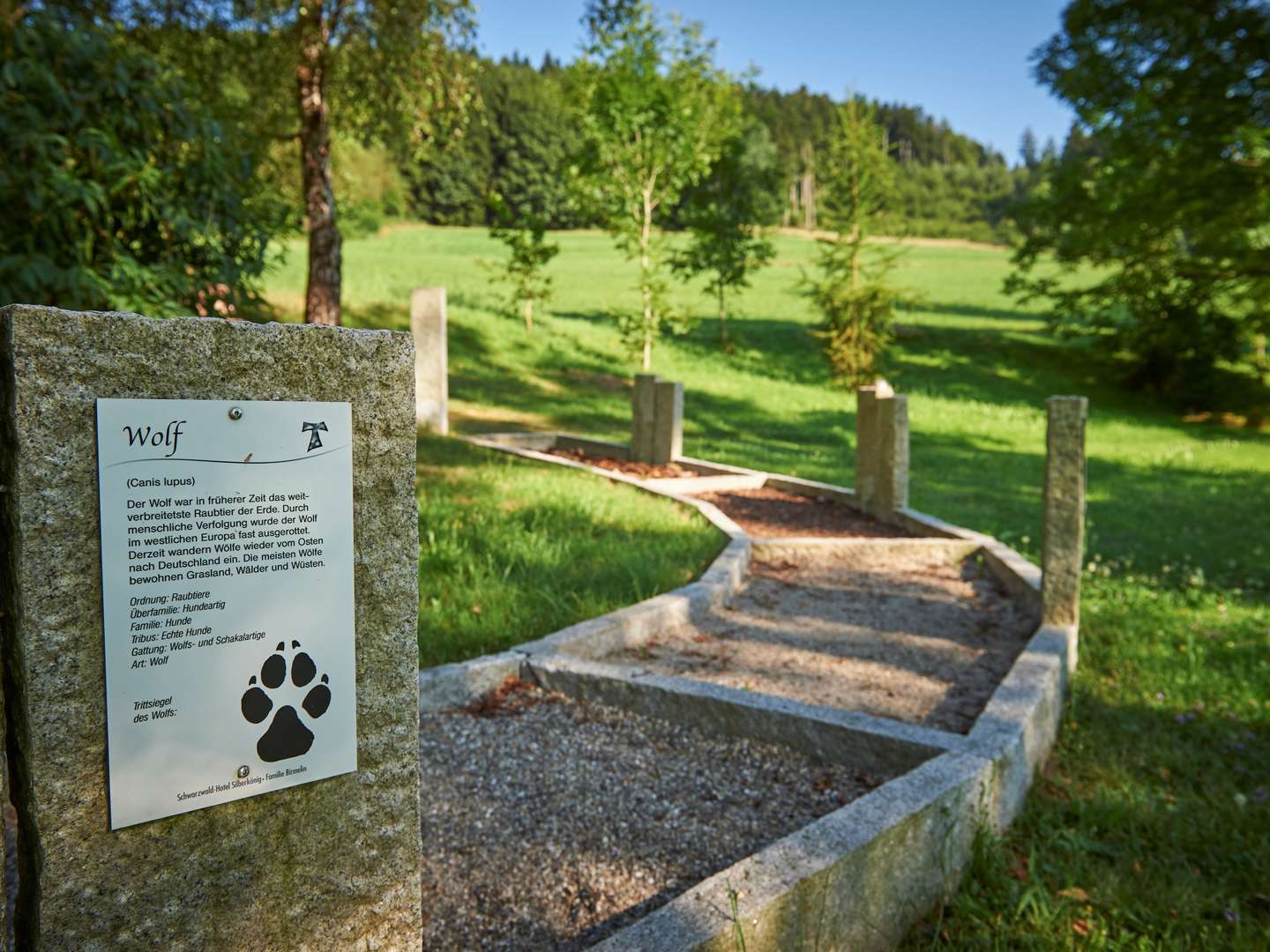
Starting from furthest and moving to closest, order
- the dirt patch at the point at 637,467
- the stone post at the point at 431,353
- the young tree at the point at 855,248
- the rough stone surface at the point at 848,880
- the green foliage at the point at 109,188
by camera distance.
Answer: the young tree at the point at 855,248 → the stone post at the point at 431,353 → the dirt patch at the point at 637,467 → the green foliage at the point at 109,188 → the rough stone surface at the point at 848,880

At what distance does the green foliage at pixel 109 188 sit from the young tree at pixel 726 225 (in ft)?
52.4

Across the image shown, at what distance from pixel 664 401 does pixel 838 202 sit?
543 inches

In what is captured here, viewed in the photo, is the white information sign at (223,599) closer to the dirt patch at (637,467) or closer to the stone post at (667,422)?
the dirt patch at (637,467)

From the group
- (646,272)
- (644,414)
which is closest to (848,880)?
(644,414)

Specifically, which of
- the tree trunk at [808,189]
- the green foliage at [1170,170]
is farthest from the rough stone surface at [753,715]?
the tree trunk at [808,189]

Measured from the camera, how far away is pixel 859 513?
8914 millimetres

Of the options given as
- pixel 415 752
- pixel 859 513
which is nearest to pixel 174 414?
pixel 415 752

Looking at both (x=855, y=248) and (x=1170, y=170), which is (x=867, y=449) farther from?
(x=855, y=248)

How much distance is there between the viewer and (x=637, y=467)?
10.7 meters

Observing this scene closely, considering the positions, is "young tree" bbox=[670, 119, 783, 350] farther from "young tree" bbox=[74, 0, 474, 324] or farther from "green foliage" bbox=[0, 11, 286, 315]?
"green foliage" bbox=[0, 11, 286, 315]

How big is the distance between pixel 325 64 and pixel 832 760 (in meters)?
10.7

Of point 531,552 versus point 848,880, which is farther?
point 531,552

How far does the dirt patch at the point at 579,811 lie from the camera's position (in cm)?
259

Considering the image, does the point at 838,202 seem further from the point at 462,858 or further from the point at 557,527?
the point at 462,858
